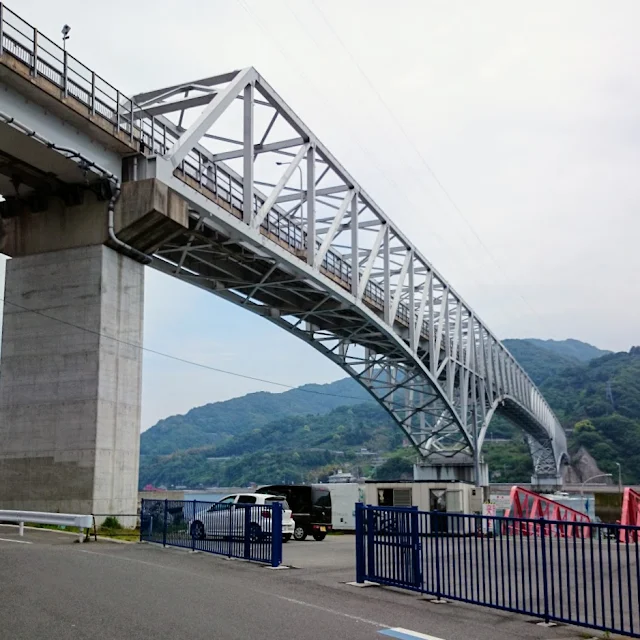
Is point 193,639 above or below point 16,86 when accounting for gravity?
below

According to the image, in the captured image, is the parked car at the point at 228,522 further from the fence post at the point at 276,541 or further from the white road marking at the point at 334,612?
the white road marking at the point at 334,612

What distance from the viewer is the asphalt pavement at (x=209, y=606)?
8555 mm

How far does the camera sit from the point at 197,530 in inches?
703

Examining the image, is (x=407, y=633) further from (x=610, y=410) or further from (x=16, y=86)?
(x=610, y=410)

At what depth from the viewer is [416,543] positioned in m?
12.3

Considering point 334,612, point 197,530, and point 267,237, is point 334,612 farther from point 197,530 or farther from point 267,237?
point 267,237

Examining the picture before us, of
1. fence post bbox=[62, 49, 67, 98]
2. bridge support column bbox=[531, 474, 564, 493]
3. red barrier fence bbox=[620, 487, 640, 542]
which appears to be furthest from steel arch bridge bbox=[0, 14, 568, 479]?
bridge support column bbox=[531, 474, 564, 493]

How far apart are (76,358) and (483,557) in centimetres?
1563

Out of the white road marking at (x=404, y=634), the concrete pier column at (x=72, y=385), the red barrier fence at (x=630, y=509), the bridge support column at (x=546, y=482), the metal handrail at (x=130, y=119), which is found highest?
the metal handrail at (x=130, y=119)

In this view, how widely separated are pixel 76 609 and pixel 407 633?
395 centimetres

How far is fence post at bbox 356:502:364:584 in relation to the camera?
520 inches

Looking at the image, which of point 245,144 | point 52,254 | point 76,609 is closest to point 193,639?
point 76,609

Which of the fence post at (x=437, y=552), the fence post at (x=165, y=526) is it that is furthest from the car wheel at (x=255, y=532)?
the fence post at (x=437, y=552)

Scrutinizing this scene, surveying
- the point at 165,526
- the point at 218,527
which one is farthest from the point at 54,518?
the point at 218,527
